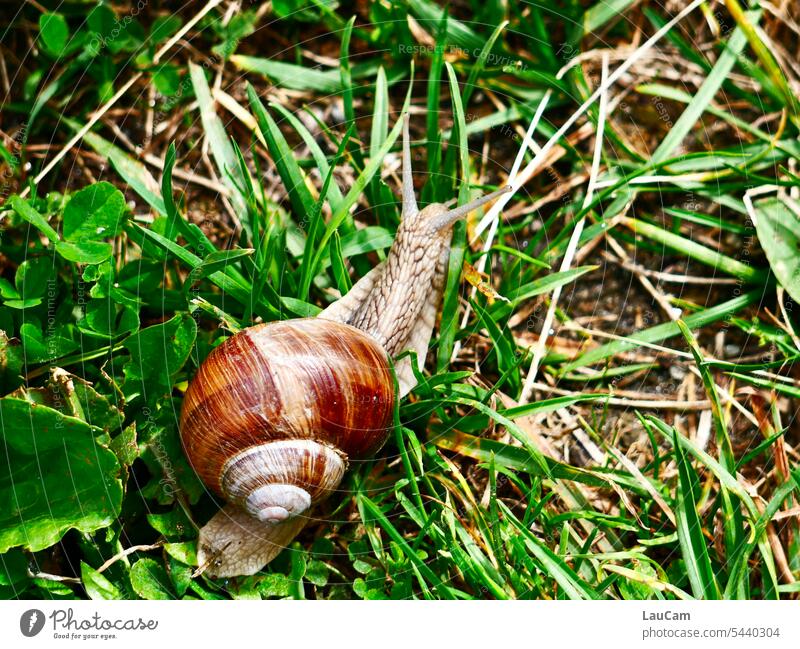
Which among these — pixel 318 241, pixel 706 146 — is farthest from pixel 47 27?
pixel 706 146

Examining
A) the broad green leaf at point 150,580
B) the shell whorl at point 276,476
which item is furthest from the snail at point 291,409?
the broad green leaf at point 150,580

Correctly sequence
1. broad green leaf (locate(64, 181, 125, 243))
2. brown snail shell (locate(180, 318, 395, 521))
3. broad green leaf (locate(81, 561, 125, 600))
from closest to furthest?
brown snail shell (locate(180, 318, 395, 521)) < broad green leaf (locate(81, 561, 125, 600)) < broad green leaf (locate(64, 181, 125, 243))

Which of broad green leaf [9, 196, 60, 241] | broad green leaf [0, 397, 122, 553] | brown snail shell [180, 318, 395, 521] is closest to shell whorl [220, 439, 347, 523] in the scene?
brown snail shell [180, 318, 395, 521]

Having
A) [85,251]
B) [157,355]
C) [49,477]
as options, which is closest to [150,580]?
[49,477]

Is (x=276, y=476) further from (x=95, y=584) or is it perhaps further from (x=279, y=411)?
(x=95, y=584)

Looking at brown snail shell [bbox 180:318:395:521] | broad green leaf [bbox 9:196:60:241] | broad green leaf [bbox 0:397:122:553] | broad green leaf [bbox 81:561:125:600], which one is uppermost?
broad green leaf [bbox 9:196:60:241]

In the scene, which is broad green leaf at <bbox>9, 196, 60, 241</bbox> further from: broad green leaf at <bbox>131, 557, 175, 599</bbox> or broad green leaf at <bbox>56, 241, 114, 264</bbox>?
broad green leaf at <bbox>131, 557, 175, 599</bbox>

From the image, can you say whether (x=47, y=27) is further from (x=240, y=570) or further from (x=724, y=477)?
(x=724, y=477)
